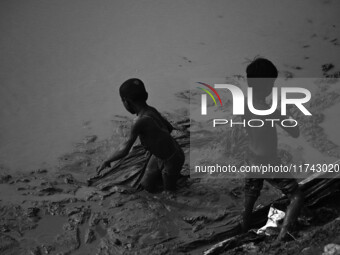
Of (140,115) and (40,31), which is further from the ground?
(40,31)

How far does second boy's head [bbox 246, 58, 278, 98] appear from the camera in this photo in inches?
114

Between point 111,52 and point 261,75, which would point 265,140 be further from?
point 111,52

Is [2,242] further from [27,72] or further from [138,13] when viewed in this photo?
[138,13]

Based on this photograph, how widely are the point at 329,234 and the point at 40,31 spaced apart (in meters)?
5.64

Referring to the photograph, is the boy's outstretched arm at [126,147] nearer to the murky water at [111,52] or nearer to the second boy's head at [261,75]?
the second boy's head at [261,75]

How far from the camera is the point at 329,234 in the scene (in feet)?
9.02

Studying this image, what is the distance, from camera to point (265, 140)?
308 cm

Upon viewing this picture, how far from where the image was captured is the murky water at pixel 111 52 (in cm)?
524

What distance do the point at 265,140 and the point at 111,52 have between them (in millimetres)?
3902

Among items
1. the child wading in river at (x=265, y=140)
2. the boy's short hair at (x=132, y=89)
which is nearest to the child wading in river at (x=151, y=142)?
the boy's short hair at (x=132, y=89)

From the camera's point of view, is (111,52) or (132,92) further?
(111,52)

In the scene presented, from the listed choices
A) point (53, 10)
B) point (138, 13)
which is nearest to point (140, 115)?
point (138, 13)

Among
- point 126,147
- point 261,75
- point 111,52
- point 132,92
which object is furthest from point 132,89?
point 111,52

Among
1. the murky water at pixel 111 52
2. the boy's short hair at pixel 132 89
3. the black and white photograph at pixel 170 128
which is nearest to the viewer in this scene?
the black and white photograph at pixel 170 128
